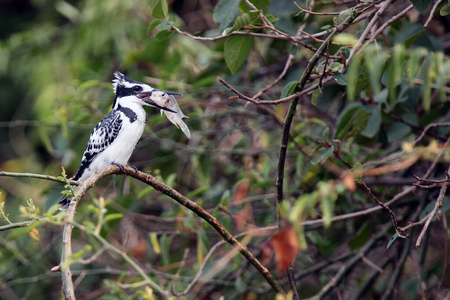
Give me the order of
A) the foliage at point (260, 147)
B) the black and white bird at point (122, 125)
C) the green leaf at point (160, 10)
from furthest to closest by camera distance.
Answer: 1. the black and white bird at point (122, 125)
2. the green leaf at point (160, 10)
3. the foliage at point (260, 147)

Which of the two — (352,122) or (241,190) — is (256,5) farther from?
(241,190)

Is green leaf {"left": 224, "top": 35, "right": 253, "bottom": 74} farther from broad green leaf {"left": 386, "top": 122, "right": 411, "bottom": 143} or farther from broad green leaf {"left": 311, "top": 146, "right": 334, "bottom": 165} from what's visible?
broad green leaf {"left": 386, "top": 122, "right": 411, "bottom": 143}

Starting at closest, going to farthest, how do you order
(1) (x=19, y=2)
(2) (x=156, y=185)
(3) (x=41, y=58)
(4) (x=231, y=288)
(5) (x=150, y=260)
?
(2) (x=156, y=185), (4) (x=231, y=288), (5) (x=150, y=260), (3) (x=41, y=58), (1) (x=19, y=2)

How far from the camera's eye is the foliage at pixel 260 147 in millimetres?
1579

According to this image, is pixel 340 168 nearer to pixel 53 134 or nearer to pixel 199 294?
pixel 199 294

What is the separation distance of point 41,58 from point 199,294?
8.75 feet

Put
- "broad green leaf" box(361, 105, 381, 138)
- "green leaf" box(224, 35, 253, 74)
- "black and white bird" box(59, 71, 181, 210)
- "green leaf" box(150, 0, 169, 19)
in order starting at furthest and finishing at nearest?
"black and white bird" box(59, 71, 181, 210) → "broad green leaf" box(361, 105, 381, 138) → "green leaf" box(224, 35, 253, 74) → "green leaf" box(150, 0, 169, 19)

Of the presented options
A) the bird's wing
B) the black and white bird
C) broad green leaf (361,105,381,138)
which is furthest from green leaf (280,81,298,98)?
the bird's wing

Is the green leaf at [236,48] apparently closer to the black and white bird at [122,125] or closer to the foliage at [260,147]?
the foliage at [260,147]

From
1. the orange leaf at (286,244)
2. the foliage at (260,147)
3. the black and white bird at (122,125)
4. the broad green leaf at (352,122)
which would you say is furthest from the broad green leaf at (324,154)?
the orange leaf at (286,244)

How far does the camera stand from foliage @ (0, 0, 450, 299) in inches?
62.2

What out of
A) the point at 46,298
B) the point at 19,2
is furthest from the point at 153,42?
the point at 19,2

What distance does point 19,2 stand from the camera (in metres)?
5.61

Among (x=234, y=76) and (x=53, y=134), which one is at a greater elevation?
(x=234, y=76)
